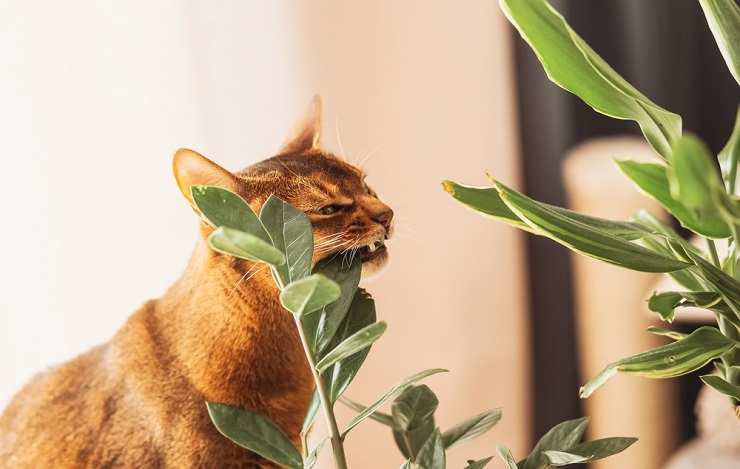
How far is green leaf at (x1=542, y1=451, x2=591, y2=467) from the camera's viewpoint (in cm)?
56

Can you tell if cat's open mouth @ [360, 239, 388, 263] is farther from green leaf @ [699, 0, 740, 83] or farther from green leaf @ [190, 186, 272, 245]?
green leaf @ [699, 0, 740, 83]

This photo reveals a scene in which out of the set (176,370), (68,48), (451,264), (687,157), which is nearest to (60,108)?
(68,48)

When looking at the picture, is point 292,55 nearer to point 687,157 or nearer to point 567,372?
point 687,157

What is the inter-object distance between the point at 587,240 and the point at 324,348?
0.22 m

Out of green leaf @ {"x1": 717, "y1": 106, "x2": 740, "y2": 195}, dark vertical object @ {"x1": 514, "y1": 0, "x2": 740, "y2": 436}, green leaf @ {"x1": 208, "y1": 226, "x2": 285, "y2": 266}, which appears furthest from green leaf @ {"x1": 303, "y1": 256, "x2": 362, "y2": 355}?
dark vertical object @ {"x1": 514, "y1": 0, "x2": 740, "y2": 436}

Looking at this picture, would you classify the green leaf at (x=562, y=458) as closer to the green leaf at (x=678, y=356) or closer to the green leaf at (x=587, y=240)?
the green leaf at (x=678, y=356)

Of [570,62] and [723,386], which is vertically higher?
[570,62]

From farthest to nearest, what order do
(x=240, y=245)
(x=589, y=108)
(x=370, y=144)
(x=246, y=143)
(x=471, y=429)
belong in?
(x=589, y=108)
(x=370, y=144)
(x=246, y=143)
(x=471, y=429)
(x=240, y=245)

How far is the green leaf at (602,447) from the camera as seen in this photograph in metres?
→ 0.58

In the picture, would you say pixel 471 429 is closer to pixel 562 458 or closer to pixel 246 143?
pixel 562 458

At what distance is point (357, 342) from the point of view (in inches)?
19.8

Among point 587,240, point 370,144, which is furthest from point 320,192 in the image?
point 370,144

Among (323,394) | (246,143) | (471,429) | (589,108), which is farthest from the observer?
(589,108)

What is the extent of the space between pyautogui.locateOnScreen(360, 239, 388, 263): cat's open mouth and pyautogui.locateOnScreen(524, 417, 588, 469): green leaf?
0.70 feet
